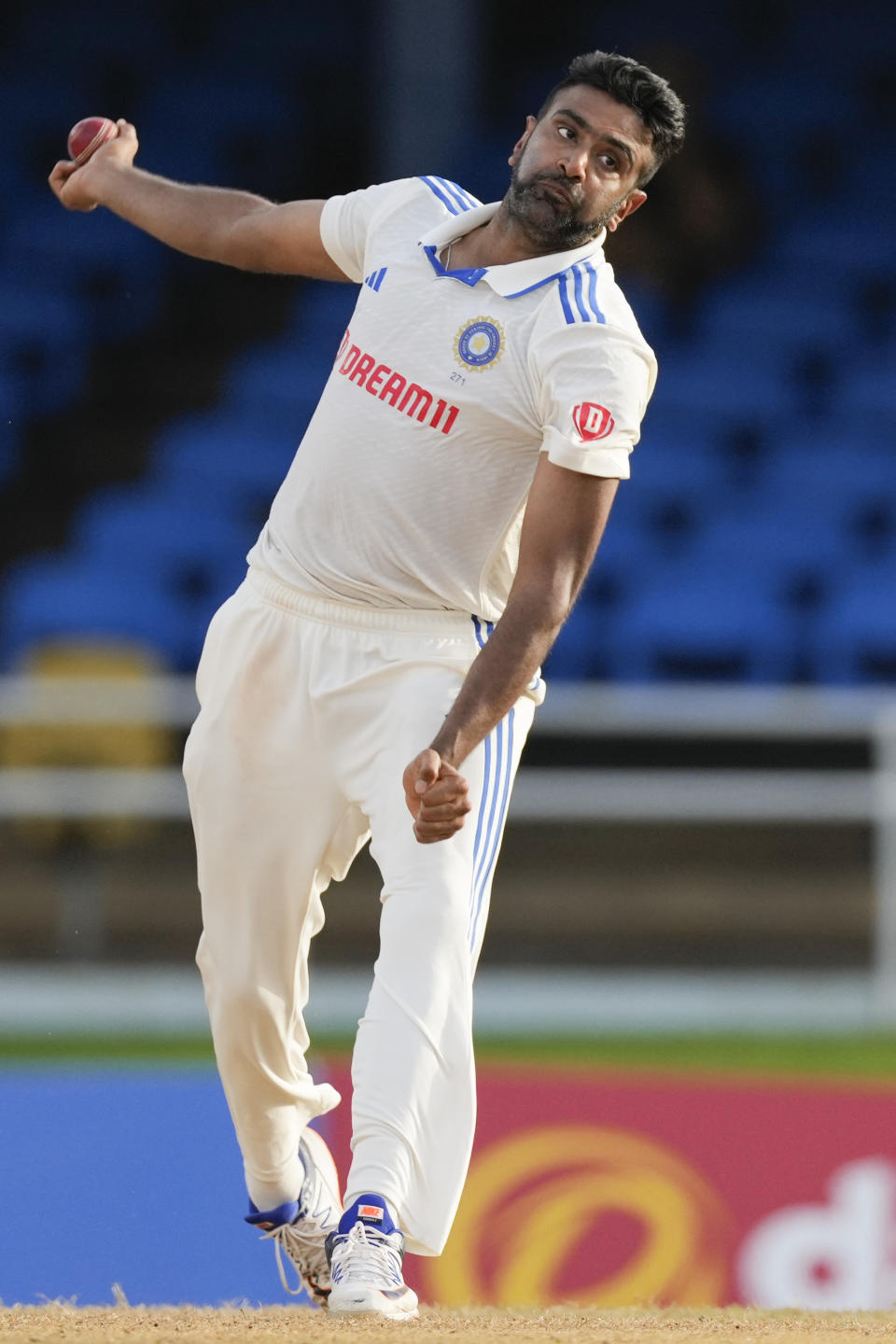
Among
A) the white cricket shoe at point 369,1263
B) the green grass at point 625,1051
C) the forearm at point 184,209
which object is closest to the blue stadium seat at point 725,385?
the green grass at point 625,1051

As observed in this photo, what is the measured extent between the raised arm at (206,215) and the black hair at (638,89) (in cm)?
60

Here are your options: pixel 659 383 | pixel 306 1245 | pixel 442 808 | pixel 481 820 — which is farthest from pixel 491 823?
→ pixel 659 383

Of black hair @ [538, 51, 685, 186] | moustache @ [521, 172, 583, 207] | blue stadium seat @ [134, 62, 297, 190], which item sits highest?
blue stadium seat @ [134, 62, 297, 190]

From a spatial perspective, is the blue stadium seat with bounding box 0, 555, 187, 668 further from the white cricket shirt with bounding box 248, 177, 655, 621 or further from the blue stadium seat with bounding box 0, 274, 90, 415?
the white cricket shirt with bounding box 248, 177, 655, 621

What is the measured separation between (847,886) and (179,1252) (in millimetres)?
3427

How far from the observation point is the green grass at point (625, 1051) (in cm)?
744

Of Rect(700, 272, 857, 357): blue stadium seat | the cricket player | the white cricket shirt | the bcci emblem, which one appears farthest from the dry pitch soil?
Rect(700, 272, 857, 357): blue stadium seat

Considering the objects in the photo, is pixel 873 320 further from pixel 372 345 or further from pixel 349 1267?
pixel 349 1267

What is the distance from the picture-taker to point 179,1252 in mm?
6035

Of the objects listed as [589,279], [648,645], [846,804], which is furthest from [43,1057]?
[589,279]

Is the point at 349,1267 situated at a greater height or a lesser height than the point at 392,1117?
lesser

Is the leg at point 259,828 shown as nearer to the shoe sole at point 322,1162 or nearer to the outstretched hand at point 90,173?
the shoe sole at point 322,1162

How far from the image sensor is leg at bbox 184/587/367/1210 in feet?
13.8

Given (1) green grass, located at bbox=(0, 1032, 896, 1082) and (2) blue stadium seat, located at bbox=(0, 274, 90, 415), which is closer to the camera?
(1) green grass, located at bbox=(0, 1032, 896, 1082)
